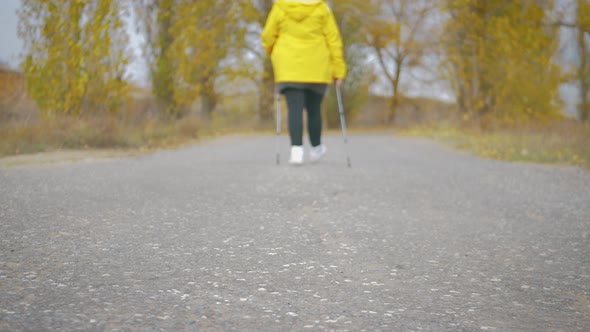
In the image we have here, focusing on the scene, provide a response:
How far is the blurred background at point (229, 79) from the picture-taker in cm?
893

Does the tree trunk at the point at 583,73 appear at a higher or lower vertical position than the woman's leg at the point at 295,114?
higher

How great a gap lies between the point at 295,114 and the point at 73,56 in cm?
367

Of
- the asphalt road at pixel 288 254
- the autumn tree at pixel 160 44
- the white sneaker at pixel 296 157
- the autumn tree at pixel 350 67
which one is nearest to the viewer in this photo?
the asphalt road at pixel 288 254

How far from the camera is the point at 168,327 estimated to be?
2.21 m

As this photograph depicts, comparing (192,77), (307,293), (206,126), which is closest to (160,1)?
(192,77)

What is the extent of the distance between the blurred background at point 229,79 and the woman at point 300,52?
316 centimetres

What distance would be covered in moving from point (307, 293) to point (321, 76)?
5.47 m

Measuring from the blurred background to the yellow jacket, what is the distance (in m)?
3.16

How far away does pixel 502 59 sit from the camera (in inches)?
548

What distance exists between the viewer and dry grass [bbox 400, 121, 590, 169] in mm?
8805

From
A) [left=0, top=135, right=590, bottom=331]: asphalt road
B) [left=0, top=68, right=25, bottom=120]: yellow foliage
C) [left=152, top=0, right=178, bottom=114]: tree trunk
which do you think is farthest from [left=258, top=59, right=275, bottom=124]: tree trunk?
[left=0, top=135, right=590, bottom=331]: asphalt road

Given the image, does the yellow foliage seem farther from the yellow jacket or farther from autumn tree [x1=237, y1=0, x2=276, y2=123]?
autumn tree [x1=237, y1=0, x2=276, y2=123]

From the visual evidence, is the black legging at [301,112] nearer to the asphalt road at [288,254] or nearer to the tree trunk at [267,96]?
the asphalt road at [288,254]

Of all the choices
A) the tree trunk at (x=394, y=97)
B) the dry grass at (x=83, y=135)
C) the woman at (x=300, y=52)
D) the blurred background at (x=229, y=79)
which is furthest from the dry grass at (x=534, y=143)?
the tree trunk at (x=394, y=97)
